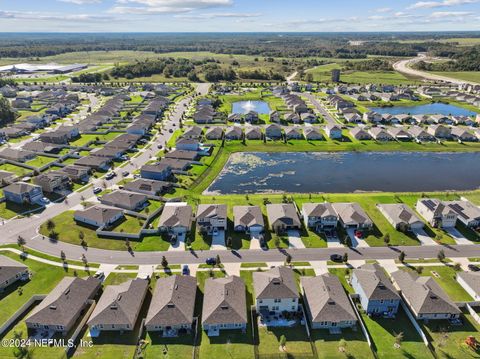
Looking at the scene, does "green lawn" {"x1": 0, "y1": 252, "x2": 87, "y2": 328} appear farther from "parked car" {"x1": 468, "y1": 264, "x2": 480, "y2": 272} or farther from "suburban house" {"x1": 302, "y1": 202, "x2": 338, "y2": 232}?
"parked car" {"x1": 468, "y1": 264, "x2": 480, "y2": 272}

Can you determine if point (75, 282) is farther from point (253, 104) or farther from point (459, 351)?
point (253, 104)

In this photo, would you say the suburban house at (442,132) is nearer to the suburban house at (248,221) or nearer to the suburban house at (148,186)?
the suburban house at (248,221)

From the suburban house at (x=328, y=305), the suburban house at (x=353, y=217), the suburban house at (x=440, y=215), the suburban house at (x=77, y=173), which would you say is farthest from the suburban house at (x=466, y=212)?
the suburban house at (x=77, y=173)

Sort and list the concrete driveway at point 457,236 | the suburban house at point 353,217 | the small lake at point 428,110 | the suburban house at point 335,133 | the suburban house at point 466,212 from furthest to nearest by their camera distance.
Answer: the small lake at point 428,110
the suburban house at point 335,133
the suburban house at point 466,212
the suburban house at point 353,217
the concrete driveway at point 457,236


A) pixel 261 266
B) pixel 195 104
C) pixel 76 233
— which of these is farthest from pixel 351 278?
pixel 195 104

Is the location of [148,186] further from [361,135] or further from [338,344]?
[361,135]


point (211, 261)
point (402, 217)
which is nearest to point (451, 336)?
point (402, 217)

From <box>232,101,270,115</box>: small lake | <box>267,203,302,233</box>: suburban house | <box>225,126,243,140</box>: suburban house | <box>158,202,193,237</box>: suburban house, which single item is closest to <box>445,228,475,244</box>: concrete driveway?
<box>267,203,302,233</box>: suburban house
